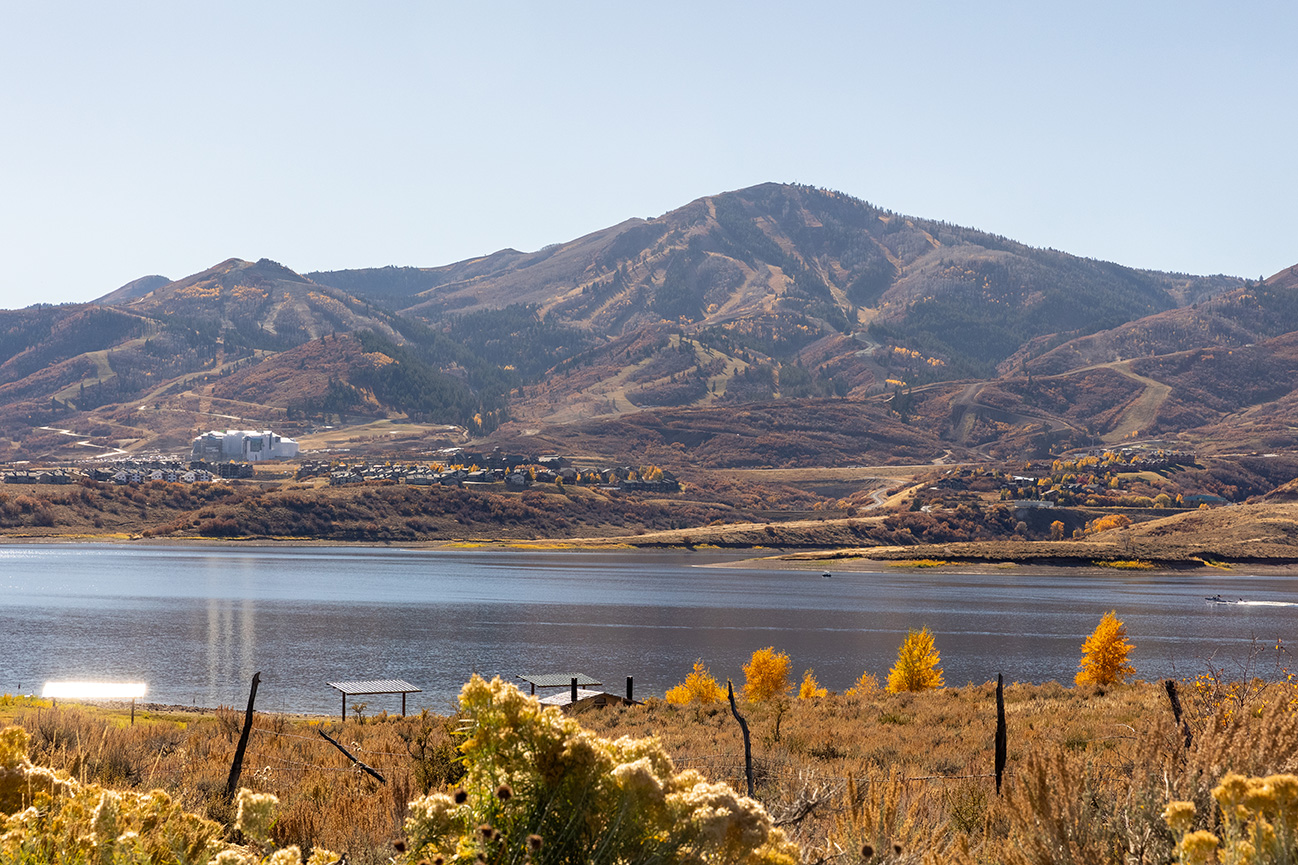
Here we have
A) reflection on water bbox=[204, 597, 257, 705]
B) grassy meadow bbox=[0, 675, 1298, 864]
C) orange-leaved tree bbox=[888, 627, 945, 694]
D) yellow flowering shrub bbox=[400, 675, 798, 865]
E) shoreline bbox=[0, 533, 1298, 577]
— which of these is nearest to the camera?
yellow flowering shrub bbox=[400, 675, 798, 865]

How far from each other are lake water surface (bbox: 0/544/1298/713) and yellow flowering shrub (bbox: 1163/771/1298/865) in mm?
24783

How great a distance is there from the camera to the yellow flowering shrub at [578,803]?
3.31 m

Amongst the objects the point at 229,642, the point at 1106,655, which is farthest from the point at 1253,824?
the point at 229,642

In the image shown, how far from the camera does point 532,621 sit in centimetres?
7369

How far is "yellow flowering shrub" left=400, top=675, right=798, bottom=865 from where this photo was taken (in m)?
3.31

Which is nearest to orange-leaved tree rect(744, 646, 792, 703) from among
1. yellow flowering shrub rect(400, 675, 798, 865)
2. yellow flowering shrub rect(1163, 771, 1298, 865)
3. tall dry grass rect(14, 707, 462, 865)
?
tall dry grass rect(14, 707, 462, 865)

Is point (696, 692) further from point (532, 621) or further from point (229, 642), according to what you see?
point (532, 621)

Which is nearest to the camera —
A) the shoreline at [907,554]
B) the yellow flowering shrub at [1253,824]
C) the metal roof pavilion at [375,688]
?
the yellow flowering shrub at [1253,824]

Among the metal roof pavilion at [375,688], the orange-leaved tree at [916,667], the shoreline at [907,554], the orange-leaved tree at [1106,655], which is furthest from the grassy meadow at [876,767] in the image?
the shoreline at [907,554]

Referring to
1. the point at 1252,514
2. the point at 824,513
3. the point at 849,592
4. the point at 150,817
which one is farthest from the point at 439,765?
the point at 824,513

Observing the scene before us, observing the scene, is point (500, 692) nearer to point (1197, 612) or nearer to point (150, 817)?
point (150, 817)

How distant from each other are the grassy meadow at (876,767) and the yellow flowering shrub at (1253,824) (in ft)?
3.20

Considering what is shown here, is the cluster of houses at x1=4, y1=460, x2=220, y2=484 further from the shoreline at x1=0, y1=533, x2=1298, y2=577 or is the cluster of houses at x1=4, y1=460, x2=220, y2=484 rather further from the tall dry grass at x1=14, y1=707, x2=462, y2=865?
the tall dry grass at x1=14, y1=707, x2=462, y2=865

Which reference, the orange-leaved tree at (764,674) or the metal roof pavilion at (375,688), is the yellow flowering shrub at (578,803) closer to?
the metal roof pavilion at (375,688)
